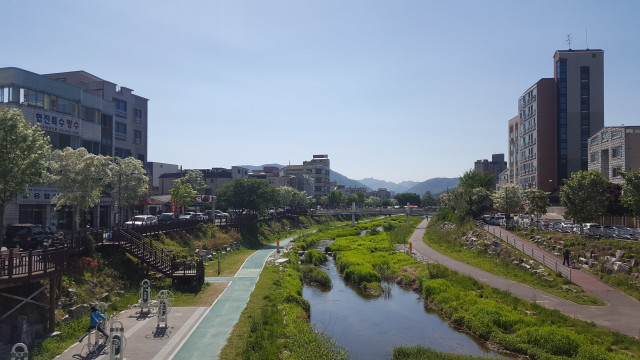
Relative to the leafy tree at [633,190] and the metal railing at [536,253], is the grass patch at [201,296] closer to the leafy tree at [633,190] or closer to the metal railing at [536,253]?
the metal railing at [536,253]

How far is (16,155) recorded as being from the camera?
851 inches

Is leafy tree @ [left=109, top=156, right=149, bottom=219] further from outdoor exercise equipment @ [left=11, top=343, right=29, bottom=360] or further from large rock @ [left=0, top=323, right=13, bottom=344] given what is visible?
outdoor exercise equipment @ [left=11, top=343, right=29, bottom=360]

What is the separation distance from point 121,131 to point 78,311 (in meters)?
53.4

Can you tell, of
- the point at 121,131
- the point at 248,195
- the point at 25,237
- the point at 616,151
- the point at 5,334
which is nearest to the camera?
the point at 5,334

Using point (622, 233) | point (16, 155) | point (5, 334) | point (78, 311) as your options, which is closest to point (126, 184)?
point (16, 155)

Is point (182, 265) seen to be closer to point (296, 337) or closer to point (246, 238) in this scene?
point (296, 337)

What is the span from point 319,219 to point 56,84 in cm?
7670

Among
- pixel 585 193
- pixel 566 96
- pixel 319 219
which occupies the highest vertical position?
pixel 566 96

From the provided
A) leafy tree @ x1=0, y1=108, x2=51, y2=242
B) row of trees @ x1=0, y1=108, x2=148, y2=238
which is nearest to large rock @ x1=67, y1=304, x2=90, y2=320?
row of trees @ x1=0, y1=108, x2=148, y2=238

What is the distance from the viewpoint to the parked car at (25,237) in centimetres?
2970

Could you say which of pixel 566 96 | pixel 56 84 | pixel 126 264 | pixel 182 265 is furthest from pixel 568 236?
pixel 56 84

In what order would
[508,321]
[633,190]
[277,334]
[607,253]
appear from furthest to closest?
[633,190], [607,253], [508,321], [277,334]

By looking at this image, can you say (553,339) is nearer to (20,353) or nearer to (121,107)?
(20,353)

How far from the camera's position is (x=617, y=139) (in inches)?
2235
